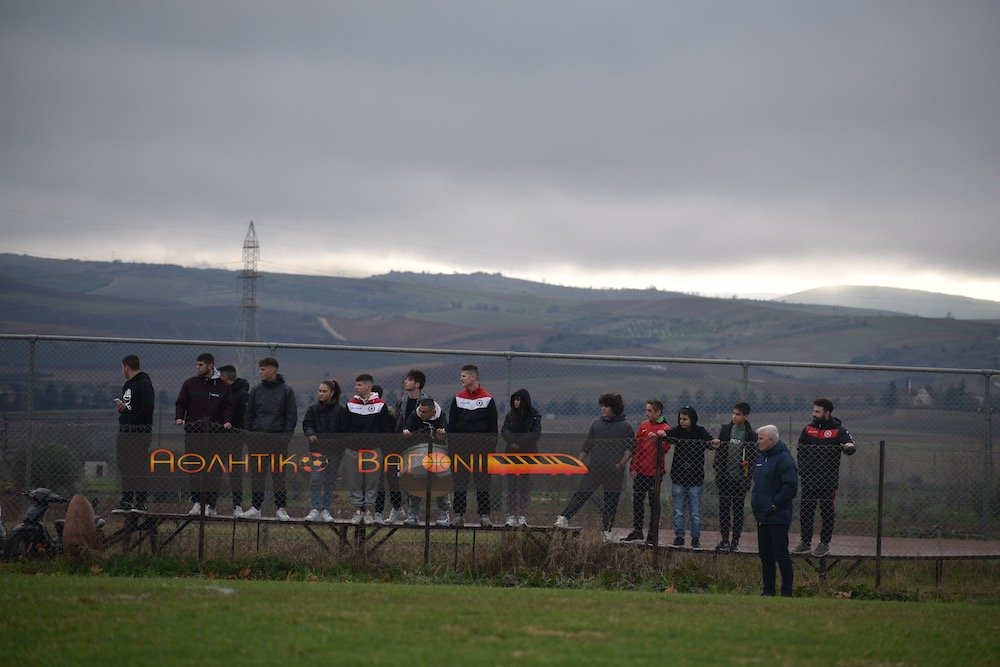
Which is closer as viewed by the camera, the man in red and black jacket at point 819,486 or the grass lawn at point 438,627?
the grass lawn at point 438,627

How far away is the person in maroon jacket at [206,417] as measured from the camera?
15.4 m

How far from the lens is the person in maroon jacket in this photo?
15430mm

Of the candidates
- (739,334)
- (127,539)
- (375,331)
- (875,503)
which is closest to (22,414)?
(127,539)

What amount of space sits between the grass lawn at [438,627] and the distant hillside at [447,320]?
195 feet

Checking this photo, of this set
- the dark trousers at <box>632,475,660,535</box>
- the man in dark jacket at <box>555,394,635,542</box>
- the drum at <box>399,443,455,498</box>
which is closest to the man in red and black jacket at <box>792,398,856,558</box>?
the dark trousers at <box>632,475,660,535</box>

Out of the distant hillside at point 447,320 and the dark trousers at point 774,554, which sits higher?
the distant hillside at point 447,320

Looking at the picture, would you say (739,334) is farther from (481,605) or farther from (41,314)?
(481,605)

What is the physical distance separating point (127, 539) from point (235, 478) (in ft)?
4.74

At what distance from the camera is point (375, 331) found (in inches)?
4454

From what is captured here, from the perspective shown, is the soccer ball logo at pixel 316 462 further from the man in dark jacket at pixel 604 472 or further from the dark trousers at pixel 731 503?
the dark trousers at pixel 731 503

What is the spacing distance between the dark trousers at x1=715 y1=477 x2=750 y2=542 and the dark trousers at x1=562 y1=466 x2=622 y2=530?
125cm

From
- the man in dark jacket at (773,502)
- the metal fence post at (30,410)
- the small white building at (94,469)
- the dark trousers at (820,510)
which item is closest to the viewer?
the man in dark jacket at (773,502)

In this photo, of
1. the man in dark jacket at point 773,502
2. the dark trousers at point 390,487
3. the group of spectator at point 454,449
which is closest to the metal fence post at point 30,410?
the group of spectator at point 454,449

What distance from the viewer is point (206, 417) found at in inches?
630
